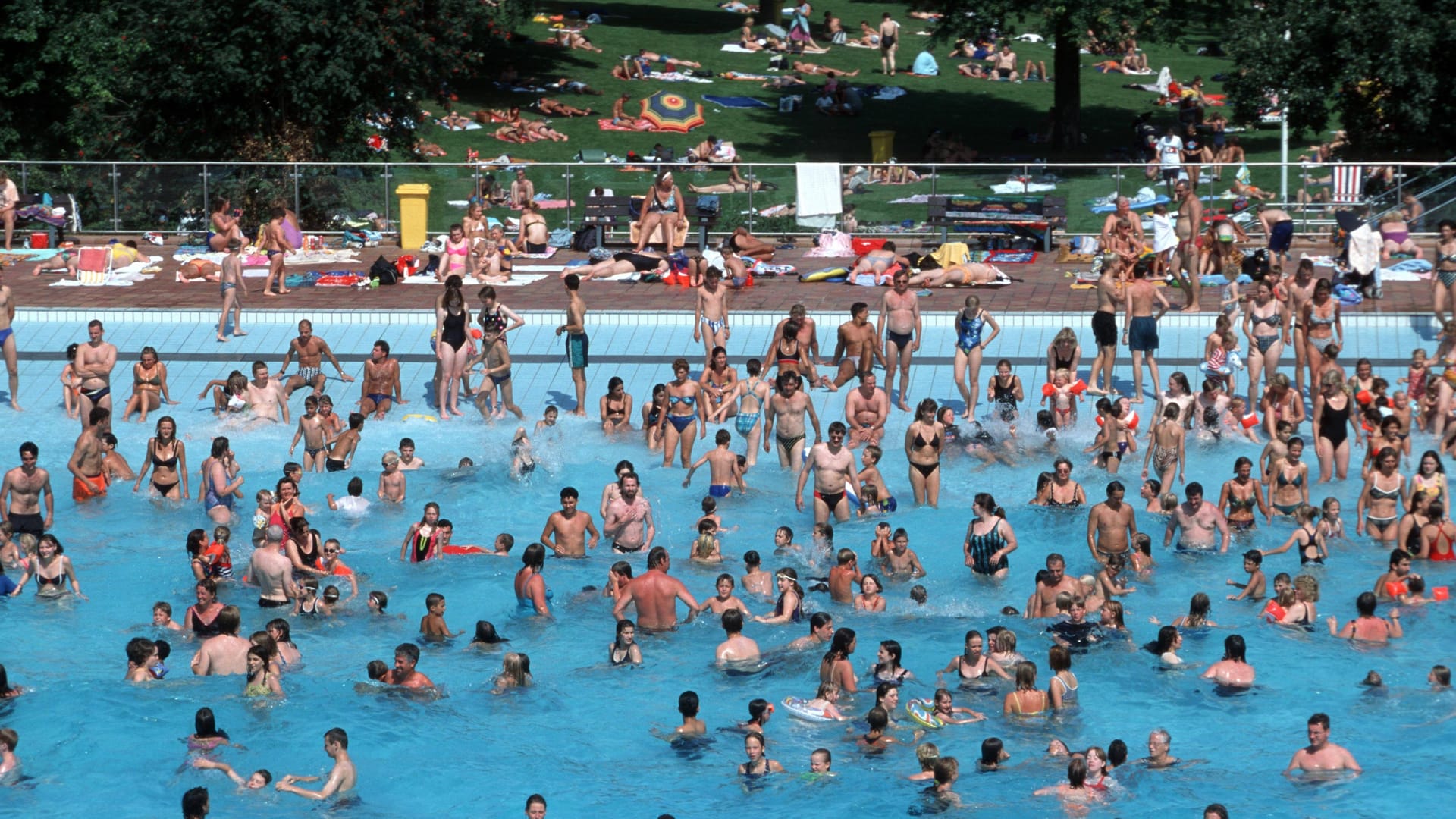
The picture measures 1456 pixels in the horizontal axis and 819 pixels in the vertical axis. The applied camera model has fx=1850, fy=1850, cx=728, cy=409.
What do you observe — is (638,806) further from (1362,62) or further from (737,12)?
(737,12)

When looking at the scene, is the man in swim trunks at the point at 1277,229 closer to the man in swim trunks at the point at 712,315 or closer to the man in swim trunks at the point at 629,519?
the man in swim trunks at the point at 712,315

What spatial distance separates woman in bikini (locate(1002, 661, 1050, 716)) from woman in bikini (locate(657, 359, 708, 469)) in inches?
231

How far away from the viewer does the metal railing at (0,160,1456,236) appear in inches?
918

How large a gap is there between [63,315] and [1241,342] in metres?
13.3

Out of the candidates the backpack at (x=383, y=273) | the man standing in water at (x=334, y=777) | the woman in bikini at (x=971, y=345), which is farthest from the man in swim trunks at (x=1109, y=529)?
the backpack at (x=383, y=273)

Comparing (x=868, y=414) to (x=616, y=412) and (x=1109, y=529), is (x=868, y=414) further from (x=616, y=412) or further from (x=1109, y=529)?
(x=1109, y=529)

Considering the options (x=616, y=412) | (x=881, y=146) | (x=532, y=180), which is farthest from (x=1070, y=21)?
(x=616, y=412)

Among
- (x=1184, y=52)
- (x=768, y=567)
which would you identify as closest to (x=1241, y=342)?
(x=768, y=567)

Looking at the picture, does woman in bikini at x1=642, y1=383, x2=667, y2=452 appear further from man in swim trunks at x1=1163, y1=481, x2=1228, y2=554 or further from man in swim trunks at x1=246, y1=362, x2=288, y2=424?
man in swim trunks at x1=1163, y1=481, x2=1228, y2=554

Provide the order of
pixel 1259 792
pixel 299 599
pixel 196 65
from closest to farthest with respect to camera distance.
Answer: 1. pixel 1259 792
2. pixel 299 599
3. pixel 196 65

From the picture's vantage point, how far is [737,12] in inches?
1786

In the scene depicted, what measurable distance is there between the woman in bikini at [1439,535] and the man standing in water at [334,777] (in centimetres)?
877

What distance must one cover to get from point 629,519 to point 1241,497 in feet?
17.1

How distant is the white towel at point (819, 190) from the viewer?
24016 mm
